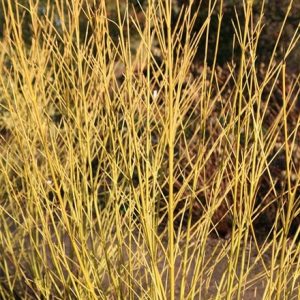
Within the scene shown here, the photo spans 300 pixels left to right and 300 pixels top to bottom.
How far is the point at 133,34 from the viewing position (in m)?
7.59

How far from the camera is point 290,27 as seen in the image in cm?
603

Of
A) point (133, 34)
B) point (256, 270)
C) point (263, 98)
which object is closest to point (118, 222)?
point (256, 270)

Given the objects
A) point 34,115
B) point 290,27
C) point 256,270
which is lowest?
point 256,270

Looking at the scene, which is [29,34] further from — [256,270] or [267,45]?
[256,270]

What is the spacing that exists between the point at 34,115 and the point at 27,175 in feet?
1.05

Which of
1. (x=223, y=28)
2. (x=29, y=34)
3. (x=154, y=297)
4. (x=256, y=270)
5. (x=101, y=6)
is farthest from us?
(x=29, y=34)

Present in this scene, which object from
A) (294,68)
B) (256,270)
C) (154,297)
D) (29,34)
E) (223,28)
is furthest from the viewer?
(29,34)

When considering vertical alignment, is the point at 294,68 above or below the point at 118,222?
below

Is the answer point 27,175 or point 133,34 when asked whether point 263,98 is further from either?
point 27,175


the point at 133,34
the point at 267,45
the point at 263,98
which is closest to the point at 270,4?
the point at 267,45

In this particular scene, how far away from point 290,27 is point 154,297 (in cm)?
390

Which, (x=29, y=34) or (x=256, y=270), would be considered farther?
(x=29, y=34)

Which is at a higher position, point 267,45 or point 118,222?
point 118,222

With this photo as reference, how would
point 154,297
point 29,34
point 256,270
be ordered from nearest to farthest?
point 154,297, point 256,270, point 29,34
